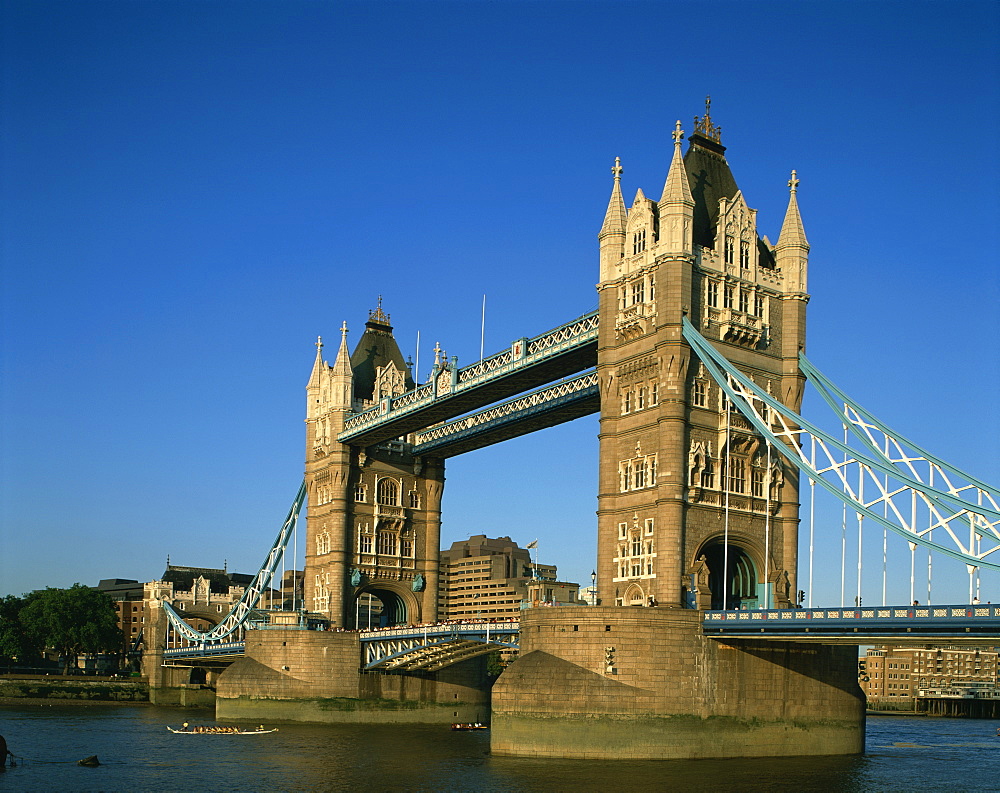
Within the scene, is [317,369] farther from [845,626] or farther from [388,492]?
[845,626]

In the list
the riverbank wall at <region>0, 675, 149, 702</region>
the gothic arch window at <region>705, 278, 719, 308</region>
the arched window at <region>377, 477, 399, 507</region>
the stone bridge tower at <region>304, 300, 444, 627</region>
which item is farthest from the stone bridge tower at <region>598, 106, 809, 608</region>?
the riverbank wall at <region>0, 675, 149, 702</region>

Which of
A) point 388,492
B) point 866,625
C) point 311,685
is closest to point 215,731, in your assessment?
point 311,685

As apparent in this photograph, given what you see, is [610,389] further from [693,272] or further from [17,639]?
[17,639]

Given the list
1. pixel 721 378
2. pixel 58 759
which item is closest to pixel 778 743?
pixel 721 378

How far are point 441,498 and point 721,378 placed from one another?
137 ft

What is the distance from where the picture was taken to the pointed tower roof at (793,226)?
221 feet

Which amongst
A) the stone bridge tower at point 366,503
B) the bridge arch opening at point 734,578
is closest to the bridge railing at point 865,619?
the bridge arch opening at point 734,578

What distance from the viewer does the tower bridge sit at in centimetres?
5475

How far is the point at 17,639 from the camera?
134m

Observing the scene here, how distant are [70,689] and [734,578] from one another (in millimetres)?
76048

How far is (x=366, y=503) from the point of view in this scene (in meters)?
94.4

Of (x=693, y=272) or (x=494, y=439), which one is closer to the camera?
(x=693, y=272)

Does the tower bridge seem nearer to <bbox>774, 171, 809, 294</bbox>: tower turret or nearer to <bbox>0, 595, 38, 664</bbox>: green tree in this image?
<bbox>774, 171, 809, 294</bbox>: tower turret

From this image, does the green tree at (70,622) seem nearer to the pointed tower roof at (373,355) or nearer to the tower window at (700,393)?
the pointed tower roof at (373,355)
